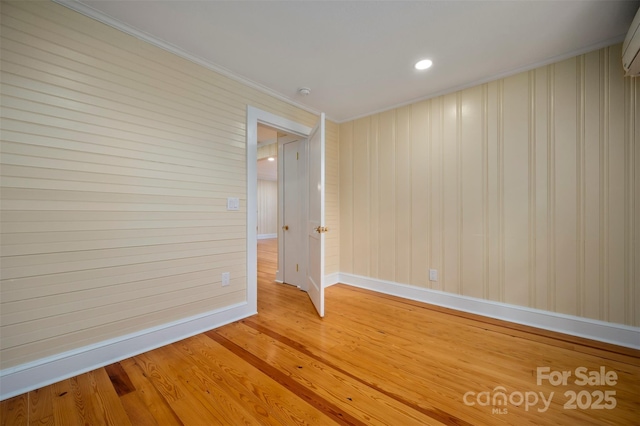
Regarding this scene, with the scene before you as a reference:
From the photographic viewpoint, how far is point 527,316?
244cm

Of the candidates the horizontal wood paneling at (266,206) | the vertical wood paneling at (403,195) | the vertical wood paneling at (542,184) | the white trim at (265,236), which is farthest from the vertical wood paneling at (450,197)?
the horizontal wood paneling at (266,206)

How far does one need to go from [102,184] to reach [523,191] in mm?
3626

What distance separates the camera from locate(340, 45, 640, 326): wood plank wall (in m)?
2.08

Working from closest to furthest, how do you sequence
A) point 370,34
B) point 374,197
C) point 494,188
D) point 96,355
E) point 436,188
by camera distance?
point 96,355, point 370,34, point 494,188, point 436,188, point 374,197

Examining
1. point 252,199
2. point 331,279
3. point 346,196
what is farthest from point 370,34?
point 331,279

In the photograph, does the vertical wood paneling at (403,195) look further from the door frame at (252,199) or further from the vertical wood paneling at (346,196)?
the door frame at (252,199)

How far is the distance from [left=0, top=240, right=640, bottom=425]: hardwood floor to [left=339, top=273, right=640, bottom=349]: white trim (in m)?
0.11

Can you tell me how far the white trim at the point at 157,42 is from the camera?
1.72 m

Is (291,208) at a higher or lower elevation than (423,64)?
lower

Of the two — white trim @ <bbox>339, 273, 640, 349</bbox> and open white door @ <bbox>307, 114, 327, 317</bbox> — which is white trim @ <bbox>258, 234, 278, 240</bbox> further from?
white trim @ <bbox>339, 273, 640, 349</bbox>

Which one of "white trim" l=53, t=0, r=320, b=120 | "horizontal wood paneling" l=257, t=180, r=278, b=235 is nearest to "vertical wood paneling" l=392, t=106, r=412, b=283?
"white trim" l=53, t=0, r=320, b=120

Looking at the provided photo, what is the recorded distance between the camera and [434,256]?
3.01 metres

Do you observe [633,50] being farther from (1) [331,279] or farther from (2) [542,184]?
(1) [331,279]

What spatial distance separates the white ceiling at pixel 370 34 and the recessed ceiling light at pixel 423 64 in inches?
2.2
